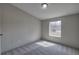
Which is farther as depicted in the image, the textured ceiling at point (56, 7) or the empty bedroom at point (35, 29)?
the empty bedroom at point (35, 29)

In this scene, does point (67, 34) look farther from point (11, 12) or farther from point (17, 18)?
point (11, 12)

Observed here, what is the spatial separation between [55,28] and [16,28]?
111 inches

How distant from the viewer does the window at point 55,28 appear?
183 inches

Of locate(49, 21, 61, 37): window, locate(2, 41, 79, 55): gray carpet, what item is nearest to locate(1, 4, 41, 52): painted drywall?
locate(2, 41, 79, 55): gray carpet

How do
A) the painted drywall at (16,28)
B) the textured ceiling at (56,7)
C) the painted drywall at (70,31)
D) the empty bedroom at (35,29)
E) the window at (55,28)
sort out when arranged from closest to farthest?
1. the textured ceiling at (56,7)
2. the empty bedroom at (35,29)
3. the painted drywall at (16,28)
4. the painted drywall at (70,31)
5. the window at (55,28)

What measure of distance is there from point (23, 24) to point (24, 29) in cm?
34

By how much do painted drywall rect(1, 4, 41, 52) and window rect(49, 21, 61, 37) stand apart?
54.5 inches

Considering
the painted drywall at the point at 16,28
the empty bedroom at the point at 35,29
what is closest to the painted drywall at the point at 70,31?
the empty bedroom at the point at 35,29

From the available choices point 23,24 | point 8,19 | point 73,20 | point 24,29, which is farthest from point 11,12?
Result: point 73,20

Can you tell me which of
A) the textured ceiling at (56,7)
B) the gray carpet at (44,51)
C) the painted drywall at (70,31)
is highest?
the textured ceiling at (56,7)

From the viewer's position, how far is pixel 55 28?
497cm

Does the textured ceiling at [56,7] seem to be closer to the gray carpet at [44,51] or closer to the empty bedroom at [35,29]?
the empty bedroom at [35,29]

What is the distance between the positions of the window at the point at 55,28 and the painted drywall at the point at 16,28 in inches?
54.5

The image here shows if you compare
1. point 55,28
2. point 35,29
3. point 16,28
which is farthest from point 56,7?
point 35,29
